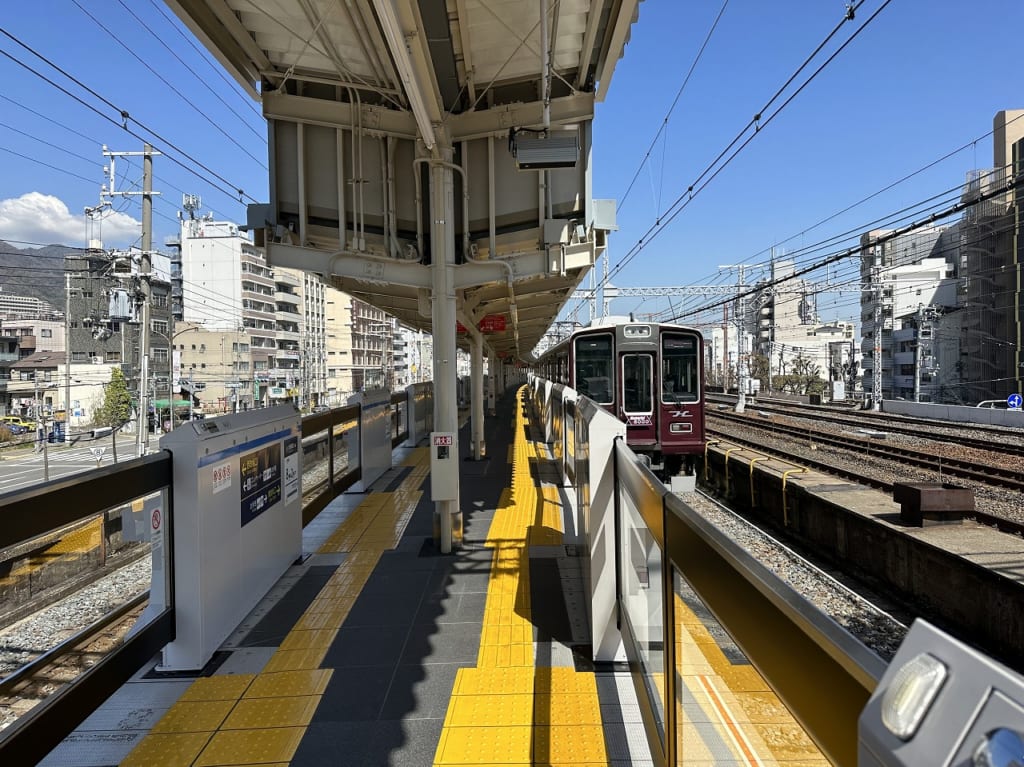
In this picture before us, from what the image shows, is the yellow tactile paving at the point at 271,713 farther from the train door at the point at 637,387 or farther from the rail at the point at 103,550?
the train door at the point at 637,387

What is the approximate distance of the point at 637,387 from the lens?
11.1 meters

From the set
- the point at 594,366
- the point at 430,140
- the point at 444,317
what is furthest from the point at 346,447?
the point at 594,366

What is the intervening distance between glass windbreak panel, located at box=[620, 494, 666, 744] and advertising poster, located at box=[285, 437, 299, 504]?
3061mm

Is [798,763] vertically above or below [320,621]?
above

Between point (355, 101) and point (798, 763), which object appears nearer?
point (798, 763)

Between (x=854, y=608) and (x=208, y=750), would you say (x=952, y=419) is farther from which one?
(x=208, y=750)

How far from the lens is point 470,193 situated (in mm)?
6641

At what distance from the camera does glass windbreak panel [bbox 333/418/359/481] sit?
763 cm

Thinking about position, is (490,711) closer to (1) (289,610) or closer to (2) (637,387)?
(1) (289,610)

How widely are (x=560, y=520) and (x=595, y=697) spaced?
3.55 metres

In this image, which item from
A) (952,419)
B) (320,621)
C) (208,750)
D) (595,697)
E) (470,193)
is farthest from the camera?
(952,419)

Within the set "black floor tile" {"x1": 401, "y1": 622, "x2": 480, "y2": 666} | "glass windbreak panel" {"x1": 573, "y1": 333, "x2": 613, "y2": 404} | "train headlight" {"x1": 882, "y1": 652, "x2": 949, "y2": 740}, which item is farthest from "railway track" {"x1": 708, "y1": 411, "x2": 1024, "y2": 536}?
"train headlight" {"x1": 882, "y1": 652, "x2": 949, "y2": 740}

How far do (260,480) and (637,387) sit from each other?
7652 millimetres

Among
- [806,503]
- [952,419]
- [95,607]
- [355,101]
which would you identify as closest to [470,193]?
[355,101]
